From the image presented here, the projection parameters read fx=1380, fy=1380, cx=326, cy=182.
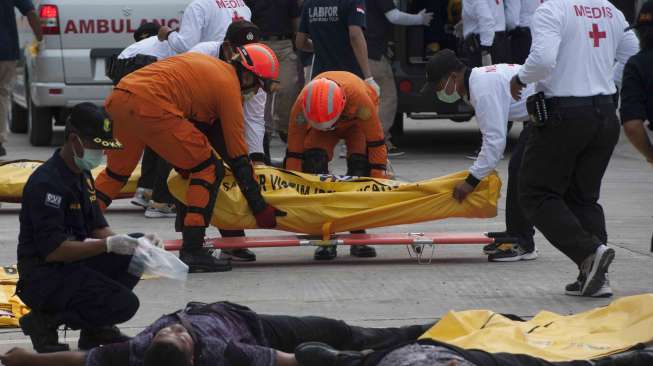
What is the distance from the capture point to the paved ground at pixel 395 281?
6691 mm

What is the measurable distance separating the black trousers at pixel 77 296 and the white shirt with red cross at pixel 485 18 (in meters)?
7.15

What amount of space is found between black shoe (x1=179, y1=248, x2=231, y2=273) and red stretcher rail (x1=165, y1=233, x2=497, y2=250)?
0.09 meters

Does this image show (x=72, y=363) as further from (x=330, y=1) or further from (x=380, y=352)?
(x=330, y=1)

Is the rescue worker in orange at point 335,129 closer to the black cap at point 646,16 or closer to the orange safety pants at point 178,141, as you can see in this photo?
the orange safety pants at point 178,141

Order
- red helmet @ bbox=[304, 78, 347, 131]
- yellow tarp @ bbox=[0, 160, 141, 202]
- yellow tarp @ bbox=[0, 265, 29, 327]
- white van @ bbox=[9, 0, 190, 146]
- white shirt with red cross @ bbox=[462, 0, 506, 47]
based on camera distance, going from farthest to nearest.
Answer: white van @ bbox=[9, 0, 190, 146] < white shirt with red cross @ bbox=[462, 0, 506, 47] < yellow tarp @ bbox=[0, 160, 141, 202] < red helmet @ bbox=[304, 78, 347, 131] < yellow tarp @ bbox=[0, 265, 29, 327]

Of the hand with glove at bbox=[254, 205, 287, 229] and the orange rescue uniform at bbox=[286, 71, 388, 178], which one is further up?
the orange rescue uniform at bbox=[286, 71, 388, 178]

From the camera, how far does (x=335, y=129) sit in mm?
8359

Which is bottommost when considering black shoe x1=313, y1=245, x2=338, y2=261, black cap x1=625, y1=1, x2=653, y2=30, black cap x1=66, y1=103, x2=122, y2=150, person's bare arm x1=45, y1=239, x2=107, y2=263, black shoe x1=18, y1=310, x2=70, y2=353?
black shoe x1=313, y1=245, x2=338, y2=261

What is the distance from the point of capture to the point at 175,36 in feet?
32.9

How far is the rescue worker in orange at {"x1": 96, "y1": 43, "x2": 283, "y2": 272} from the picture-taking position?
7492 mm

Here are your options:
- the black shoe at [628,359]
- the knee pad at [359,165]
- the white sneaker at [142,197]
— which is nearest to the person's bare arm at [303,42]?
the white sneaker at [142,197]

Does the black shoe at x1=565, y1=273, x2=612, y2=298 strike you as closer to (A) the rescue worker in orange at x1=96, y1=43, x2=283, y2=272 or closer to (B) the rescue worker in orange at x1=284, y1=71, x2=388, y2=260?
(B) the rescue worker in orange at x1=284, y1=71, x2=388, y2=260

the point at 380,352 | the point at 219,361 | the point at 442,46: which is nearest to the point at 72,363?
the point at 219,361

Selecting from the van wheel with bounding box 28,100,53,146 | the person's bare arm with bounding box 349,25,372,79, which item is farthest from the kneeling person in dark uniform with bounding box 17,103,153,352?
the van wheel with bounding box 28,100,53,146
